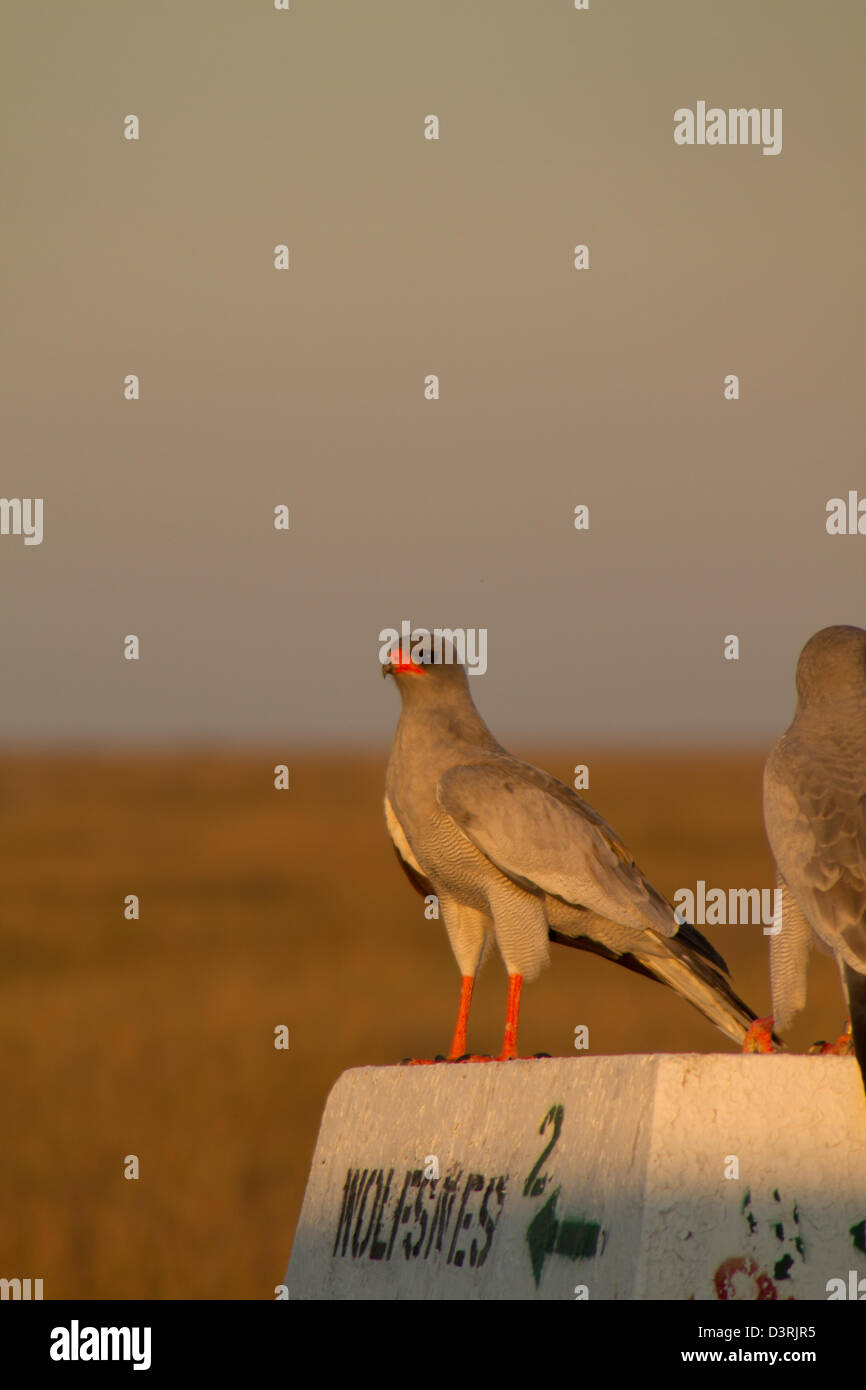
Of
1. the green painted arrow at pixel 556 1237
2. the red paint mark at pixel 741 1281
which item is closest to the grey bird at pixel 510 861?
the green painted arrow at pixel 556 1237

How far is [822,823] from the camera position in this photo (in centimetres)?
739

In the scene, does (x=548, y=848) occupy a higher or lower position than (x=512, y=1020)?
higher

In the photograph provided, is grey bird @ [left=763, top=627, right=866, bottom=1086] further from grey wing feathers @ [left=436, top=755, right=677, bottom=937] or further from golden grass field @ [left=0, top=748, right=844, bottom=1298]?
golden grass field @ [left=0, top=748, right=844, bottom=1298]

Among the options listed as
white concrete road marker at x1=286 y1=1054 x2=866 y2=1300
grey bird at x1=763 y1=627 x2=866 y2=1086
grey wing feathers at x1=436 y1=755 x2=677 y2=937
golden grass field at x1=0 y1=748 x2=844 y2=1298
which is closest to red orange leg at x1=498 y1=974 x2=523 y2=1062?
grey wing feathers at x1=436 y1=755 x2=677 y2=937

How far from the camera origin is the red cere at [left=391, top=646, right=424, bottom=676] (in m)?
9.29

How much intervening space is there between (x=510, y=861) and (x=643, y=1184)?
2.55 metres

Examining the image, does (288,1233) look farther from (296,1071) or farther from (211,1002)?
(211,1002)

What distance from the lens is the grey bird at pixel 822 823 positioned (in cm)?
716

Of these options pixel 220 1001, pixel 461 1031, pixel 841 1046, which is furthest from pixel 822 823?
pixel 220 1001

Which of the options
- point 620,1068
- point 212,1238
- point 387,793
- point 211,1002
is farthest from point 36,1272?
point 211,1002

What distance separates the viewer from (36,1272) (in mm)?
15203

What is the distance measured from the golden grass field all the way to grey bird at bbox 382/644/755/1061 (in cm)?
680

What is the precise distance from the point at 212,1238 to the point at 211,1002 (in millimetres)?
11524

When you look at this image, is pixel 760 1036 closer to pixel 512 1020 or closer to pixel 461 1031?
pixel 512 1020
